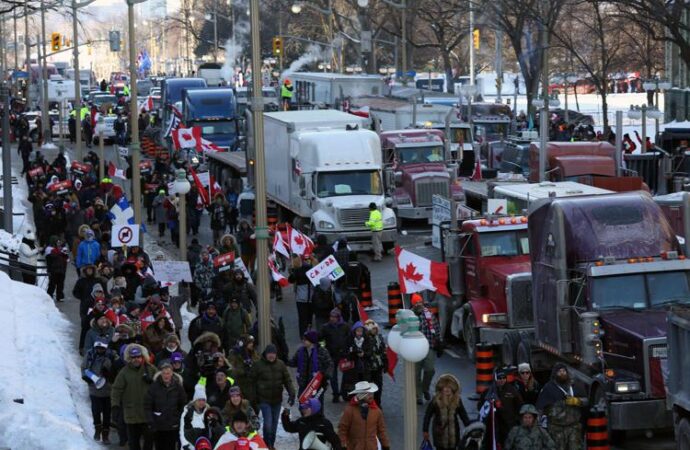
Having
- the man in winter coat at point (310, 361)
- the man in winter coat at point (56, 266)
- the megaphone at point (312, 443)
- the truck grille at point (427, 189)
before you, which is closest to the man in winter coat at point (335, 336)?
the man in winter coat at point (310, 361)

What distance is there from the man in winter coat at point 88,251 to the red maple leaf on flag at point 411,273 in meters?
9.38

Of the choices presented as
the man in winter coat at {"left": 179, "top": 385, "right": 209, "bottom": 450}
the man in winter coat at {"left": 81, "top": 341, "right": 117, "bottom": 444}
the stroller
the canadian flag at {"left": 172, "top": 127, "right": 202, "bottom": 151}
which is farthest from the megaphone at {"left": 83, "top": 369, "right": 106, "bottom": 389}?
the canadian flag at {"left": 172, "top": 127, "right": 202, "bottom": 151}

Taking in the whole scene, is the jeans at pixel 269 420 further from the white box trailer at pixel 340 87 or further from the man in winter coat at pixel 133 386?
the white box trailer at pixel 340 87

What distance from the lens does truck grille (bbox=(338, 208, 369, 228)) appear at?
1390 inches

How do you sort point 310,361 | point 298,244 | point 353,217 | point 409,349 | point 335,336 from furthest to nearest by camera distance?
point 353,217, point 298,244, point 335,336, point 310,361, point 409,349

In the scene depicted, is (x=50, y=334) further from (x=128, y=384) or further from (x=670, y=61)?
(x=670, y=61)

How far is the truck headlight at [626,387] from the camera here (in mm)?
17375

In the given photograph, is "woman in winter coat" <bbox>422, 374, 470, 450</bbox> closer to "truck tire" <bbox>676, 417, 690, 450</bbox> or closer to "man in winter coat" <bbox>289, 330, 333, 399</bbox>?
"truck tire" <bbox>676, 417, 690, 450</bbox>

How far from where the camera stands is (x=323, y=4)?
103m

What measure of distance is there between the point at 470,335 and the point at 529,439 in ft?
28.3

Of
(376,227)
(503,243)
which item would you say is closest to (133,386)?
(503,243)

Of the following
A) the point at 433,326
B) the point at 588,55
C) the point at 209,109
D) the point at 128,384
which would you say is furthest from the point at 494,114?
the point at 128,384

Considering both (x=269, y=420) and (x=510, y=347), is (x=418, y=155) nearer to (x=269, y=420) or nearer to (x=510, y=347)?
(x=510, y=347)

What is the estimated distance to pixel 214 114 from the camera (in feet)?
203
